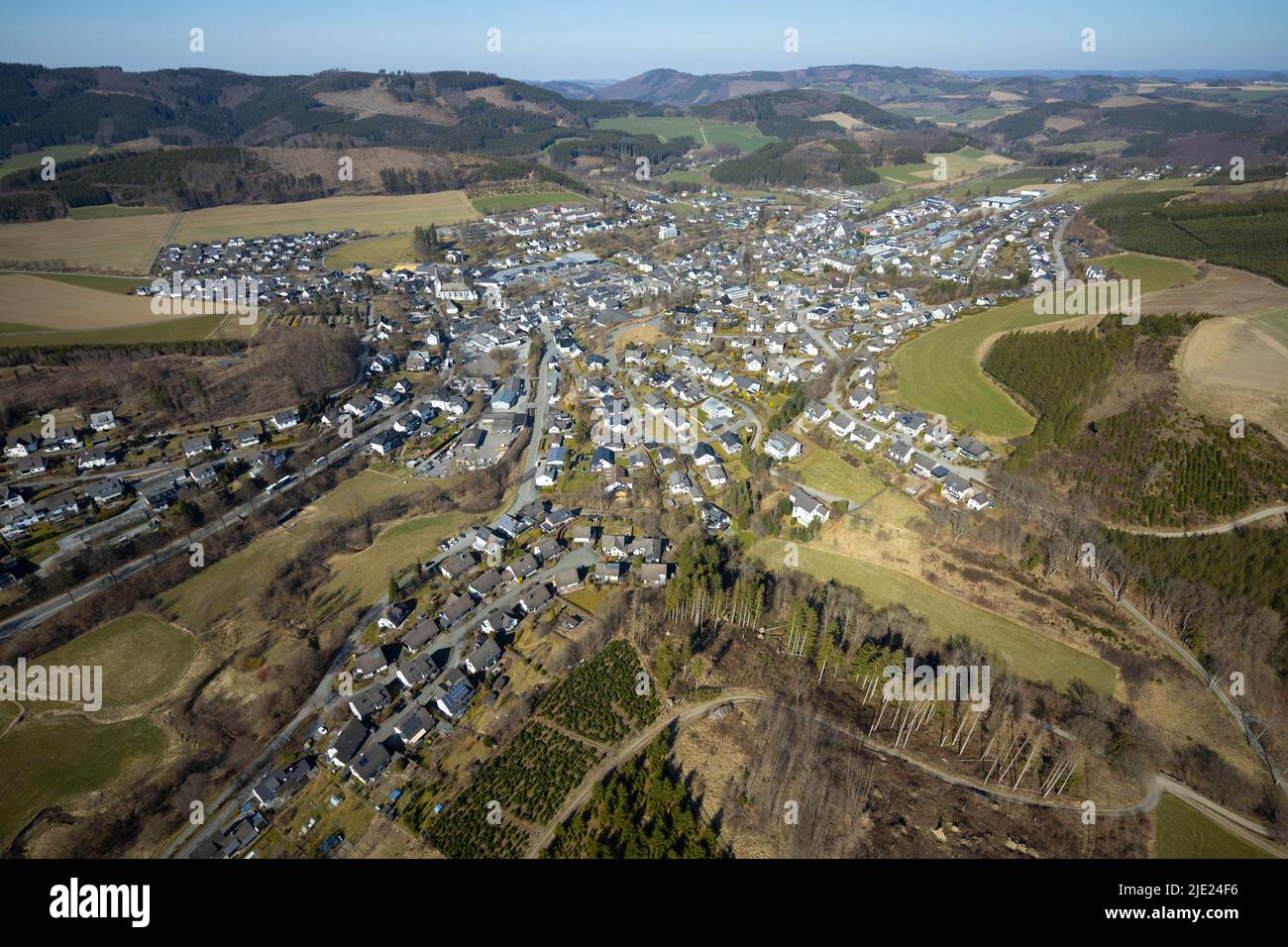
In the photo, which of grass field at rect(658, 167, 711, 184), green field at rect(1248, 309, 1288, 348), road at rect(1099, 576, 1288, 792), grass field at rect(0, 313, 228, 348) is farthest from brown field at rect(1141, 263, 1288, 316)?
grass field at rect(658, 167, 711, 184)

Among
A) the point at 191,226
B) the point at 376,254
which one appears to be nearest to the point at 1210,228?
the point at 376,254

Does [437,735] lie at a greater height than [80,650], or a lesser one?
lesser

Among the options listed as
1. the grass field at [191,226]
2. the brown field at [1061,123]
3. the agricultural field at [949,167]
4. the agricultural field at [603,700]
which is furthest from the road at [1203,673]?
the brown field at [1061,123]

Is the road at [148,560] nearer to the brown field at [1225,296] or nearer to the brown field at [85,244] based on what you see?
the brown field at [85,244]

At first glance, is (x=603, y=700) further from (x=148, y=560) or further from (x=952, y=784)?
(x=148, y=560)

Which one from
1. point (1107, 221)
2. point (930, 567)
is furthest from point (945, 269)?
point (930, 567)

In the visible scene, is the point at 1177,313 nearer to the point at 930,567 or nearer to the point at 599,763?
the point at 930,567
